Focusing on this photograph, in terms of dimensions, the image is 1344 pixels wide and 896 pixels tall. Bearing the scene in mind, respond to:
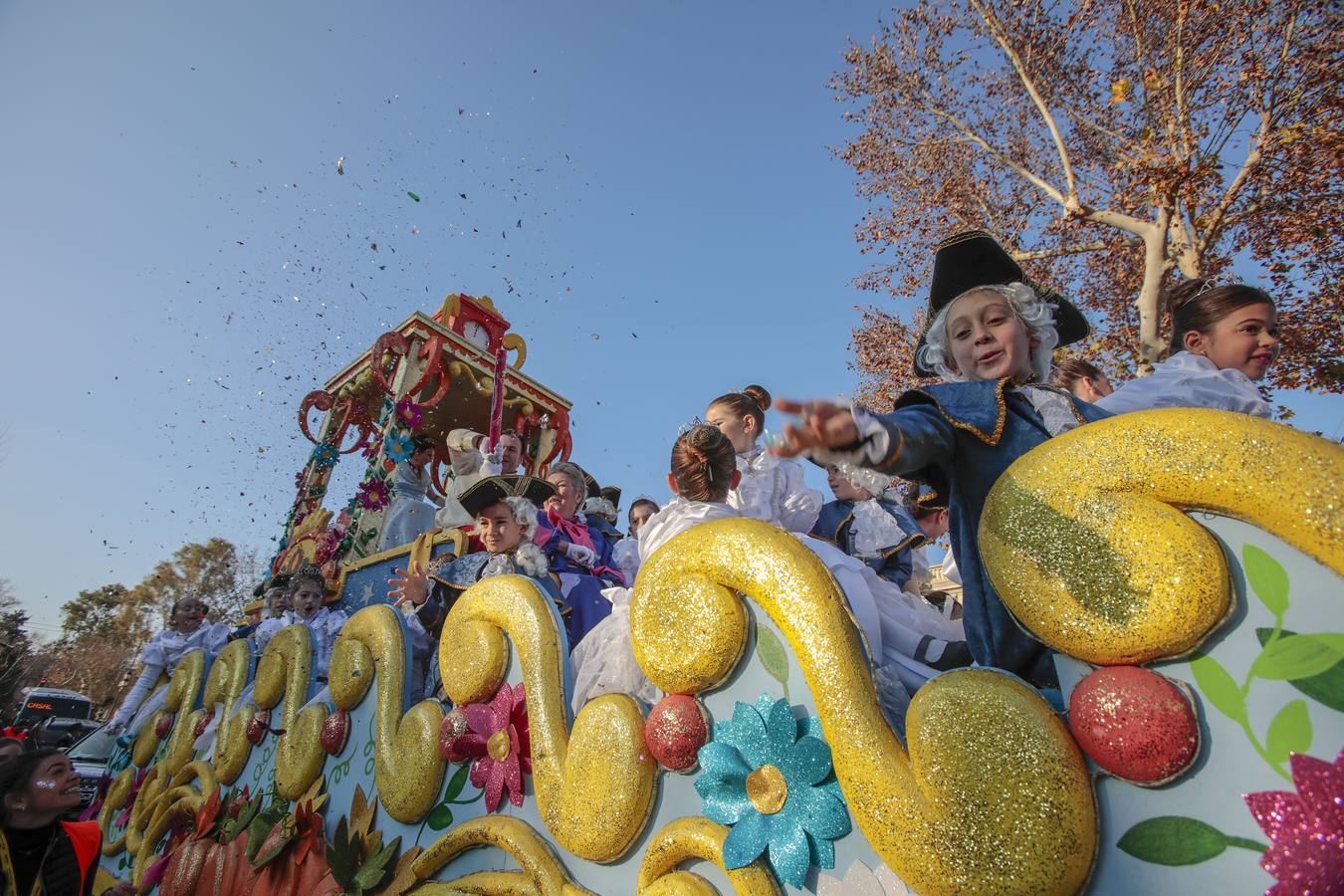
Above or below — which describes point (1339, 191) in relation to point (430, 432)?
above

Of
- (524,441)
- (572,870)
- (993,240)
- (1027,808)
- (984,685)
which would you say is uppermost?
(524,441)

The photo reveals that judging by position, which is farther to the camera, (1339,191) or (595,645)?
(1339,191)

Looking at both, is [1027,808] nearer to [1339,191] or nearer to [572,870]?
[572,870]

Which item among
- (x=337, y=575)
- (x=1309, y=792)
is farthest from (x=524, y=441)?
(x=1309, y=792)

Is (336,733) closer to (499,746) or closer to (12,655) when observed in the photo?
(499,746)

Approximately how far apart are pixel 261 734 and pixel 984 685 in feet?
9.95

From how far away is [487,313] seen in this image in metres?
9.91

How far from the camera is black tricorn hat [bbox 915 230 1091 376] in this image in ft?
5.56

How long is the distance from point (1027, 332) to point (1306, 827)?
1173mm

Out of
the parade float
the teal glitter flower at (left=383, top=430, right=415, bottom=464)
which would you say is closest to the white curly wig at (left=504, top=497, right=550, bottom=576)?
the parade float

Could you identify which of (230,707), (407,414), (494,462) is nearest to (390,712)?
(230,707)

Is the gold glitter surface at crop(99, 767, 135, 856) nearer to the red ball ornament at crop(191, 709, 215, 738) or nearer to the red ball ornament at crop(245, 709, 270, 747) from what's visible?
the red ball ornament at crop(191, 709, 215, 738)

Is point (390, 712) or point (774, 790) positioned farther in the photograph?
point (390, 712)

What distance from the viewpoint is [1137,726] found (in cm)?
88
